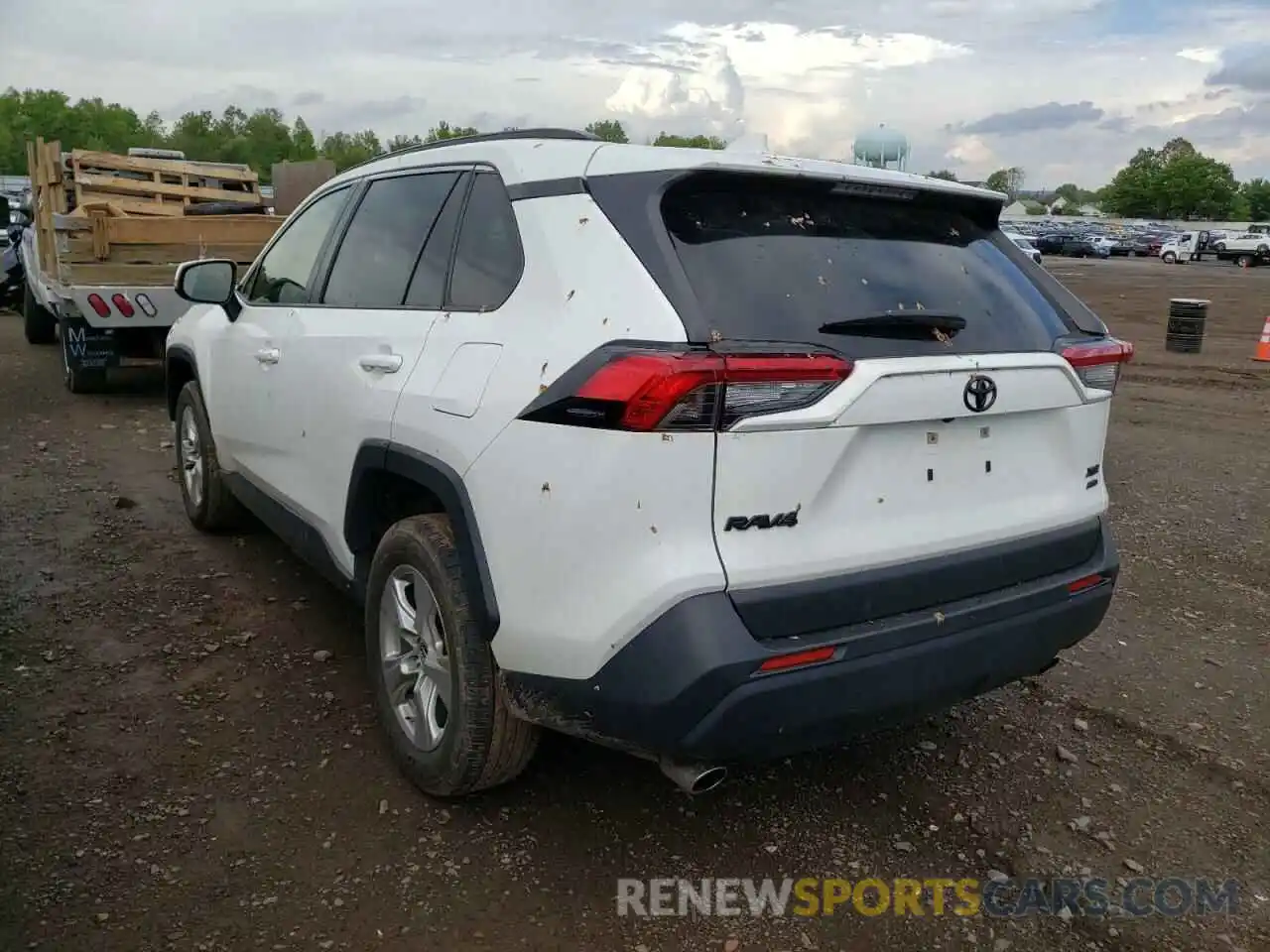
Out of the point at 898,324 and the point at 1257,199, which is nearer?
the point at 898,324

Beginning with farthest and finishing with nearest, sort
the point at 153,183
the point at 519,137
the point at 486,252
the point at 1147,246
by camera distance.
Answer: the point at 1147,246
the point at 153,183
the point at 519,137
the point at 486,252

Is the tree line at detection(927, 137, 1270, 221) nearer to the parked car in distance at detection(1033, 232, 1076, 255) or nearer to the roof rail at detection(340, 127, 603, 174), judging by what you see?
the parked car in distance at detection(1033, 232, 1076, 255)

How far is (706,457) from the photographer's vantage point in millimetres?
2305

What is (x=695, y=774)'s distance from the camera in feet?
8.23

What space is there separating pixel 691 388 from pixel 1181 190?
425ft

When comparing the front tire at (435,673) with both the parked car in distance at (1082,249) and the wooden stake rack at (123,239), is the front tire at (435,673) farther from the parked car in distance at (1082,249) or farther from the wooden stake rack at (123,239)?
the parked car in distance at (1082,249)

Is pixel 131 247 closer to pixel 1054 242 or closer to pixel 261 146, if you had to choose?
pixel 1054 242

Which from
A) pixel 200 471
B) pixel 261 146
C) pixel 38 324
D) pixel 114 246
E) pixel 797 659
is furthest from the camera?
pixel 261 146

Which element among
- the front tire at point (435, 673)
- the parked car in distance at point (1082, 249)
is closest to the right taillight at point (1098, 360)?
the front tire at point (435, 673)

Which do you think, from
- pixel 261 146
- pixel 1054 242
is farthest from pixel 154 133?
pixel 1054 242

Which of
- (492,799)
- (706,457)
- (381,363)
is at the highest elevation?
(381,363)

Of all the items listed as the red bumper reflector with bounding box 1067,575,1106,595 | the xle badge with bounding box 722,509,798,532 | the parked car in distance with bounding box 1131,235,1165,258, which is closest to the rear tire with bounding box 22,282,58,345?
the xle badge with bounding box 722,509,798,532

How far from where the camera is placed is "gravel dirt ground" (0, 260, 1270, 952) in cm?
265

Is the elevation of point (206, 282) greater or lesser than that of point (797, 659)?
greater
